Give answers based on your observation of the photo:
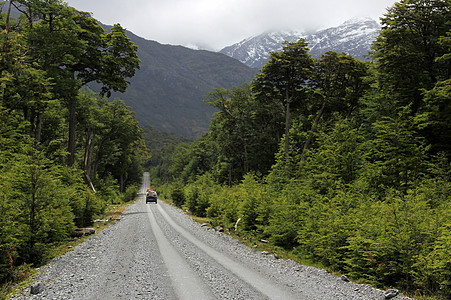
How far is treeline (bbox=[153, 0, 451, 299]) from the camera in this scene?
8945 mm

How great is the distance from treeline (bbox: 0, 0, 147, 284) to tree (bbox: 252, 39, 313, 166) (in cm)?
1280

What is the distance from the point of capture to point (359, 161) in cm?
1984

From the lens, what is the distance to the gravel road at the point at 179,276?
7195 millimetres

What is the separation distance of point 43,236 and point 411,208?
12.8m

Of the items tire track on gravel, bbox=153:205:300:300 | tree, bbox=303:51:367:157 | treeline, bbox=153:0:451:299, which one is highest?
tree, bbox=303:51:367:157

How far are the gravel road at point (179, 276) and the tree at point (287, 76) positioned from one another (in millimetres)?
17789

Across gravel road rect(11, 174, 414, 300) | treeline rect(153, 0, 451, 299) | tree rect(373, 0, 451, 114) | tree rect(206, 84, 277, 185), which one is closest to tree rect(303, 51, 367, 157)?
treeline rect(153, 0, 451, 299)

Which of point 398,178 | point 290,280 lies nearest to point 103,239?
point 290,280

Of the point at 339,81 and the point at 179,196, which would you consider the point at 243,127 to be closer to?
the point at 339,81

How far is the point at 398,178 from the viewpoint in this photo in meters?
17.2

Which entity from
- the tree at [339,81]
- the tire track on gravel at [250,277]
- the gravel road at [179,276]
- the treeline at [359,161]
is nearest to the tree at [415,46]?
the treeline at [359,161]

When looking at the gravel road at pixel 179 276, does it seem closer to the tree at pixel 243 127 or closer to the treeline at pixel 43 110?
the treeline at pixel 43 110

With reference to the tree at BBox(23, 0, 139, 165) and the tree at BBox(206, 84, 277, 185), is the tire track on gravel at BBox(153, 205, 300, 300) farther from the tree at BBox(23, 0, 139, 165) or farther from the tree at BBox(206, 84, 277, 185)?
the tree at BBox(206, 84, 277, 185)

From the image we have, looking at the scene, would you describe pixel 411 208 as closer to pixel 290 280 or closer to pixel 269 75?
pixel 290 280
